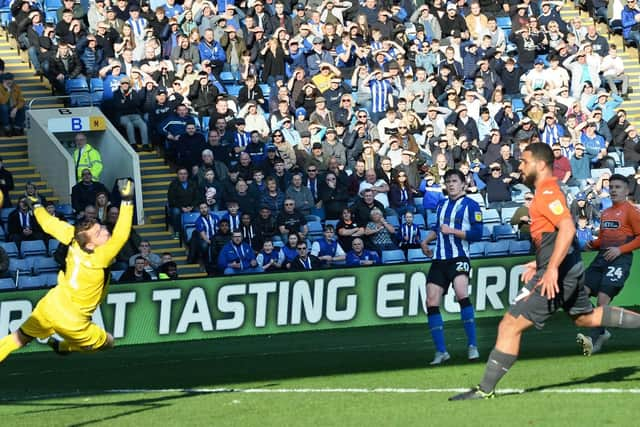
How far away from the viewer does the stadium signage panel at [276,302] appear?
755 inches

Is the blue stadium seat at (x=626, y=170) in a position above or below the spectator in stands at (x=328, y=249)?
above

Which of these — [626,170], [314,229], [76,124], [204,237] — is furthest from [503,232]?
[76,124]

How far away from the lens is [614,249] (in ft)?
50.9

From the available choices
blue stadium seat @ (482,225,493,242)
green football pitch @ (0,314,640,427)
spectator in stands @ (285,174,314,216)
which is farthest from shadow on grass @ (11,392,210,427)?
blue stadium seat @ (482,225,493,242)

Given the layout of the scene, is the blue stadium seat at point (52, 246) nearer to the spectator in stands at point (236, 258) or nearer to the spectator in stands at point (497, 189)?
the spectator in stands at point (236, 258)

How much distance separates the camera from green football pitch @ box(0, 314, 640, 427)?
37.8ft

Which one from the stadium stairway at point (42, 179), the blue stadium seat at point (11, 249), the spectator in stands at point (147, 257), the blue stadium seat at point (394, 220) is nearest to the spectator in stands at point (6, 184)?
the stadium stairway at point (42, 179)

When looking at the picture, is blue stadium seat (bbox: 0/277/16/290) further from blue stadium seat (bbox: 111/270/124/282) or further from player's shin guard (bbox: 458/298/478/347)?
player's shin guard (bbox: 458/298/478/347)

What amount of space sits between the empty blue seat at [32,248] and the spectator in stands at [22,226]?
0.16m

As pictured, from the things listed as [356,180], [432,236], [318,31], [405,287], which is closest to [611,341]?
[432,236]

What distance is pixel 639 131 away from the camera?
30344mm

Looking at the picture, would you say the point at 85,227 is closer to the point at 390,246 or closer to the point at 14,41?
the point at 390,246

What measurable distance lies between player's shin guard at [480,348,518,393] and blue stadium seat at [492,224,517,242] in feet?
44.2

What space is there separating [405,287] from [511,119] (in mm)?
8011
